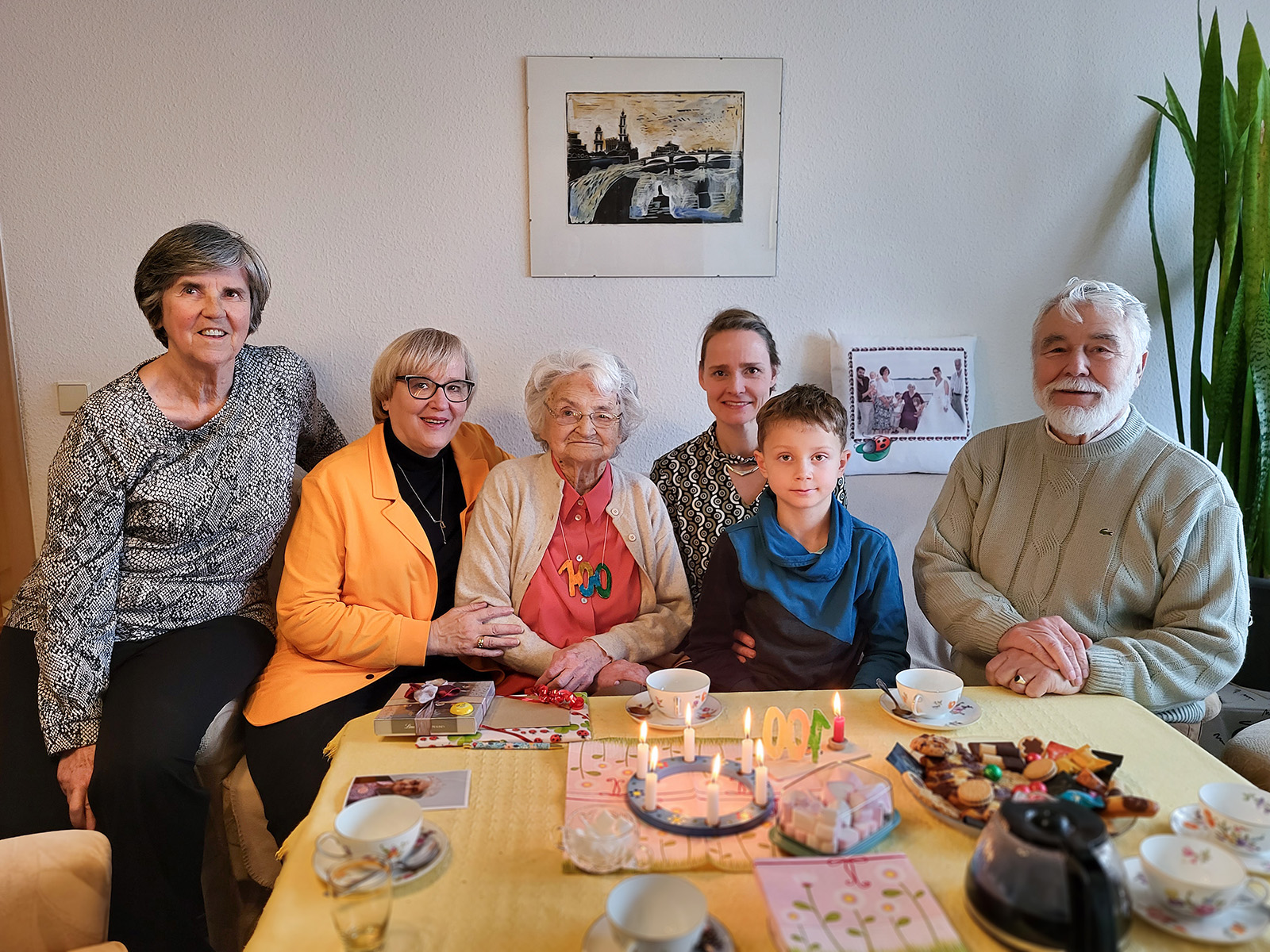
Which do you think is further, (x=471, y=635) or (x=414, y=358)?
(x=414, y=358)

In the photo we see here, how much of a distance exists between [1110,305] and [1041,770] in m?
1.23

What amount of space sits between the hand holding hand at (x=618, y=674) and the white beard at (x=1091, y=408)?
1162 mm

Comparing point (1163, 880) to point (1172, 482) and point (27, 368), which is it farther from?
point (27, 368)

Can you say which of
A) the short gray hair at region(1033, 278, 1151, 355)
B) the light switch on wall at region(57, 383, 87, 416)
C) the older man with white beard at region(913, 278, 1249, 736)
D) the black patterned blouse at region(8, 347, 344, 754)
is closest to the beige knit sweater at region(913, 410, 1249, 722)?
the older man with white beard at region(913, 278, 1249, 736)

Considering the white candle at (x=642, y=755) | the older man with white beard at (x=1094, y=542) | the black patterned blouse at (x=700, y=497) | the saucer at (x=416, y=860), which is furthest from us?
the black patterned blouse at (x=700, y=497)

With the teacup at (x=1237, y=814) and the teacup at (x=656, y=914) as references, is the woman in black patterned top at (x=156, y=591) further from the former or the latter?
the teacup at (x=1237, y=814)

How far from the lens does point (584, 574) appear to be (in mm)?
2230

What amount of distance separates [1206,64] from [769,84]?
1.30 metres

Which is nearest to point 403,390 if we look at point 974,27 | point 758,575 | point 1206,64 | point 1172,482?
point 758,575

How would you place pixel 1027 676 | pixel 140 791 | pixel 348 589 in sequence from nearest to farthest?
pixel 1027 676, pixel 140 791, pixel 348 589

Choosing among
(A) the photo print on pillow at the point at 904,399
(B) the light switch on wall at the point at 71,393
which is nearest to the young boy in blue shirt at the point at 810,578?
(A) the photo print on pillow at the point at 904,399

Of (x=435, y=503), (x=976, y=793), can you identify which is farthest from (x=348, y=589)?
(x=976, y=793)

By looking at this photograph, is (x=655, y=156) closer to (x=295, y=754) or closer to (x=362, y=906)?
(x=295, y=754)

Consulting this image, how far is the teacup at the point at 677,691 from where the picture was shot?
1.53 meters
